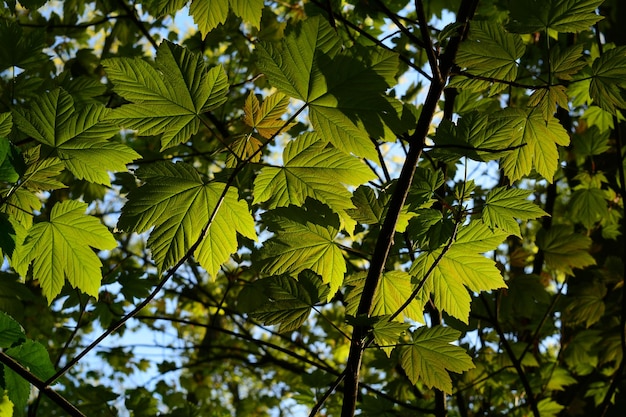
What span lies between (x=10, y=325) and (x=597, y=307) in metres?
2.80

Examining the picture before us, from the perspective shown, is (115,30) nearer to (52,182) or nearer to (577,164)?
(52,182)

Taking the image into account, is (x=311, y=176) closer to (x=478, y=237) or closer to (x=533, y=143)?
(x=478, y=237)

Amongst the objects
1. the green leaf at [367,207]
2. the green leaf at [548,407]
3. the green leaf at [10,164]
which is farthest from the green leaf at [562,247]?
the green leaf at [10,164]

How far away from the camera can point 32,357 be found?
3.17 ft

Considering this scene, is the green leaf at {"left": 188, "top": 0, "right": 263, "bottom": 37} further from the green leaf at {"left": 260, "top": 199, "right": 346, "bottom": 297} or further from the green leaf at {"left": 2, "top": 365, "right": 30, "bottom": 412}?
the green leaf at {"left": 2, "top": 365, "right": 30, "bottom": 412}

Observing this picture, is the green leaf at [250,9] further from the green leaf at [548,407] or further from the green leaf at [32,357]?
the green leaf at [548,407]

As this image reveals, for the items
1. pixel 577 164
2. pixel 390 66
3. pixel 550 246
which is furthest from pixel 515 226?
pixel 577 164

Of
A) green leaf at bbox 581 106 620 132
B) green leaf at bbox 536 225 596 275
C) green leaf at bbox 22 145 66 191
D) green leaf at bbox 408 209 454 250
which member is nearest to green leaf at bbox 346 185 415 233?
green leaf at bbox 408 209 454 250

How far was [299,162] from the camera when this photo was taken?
3.72ft

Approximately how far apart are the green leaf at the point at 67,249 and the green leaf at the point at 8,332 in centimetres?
31

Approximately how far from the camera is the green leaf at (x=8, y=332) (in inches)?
36.5

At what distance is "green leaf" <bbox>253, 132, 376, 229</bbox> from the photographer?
1.12 m

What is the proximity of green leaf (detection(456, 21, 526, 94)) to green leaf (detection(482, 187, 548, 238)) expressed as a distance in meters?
0.30

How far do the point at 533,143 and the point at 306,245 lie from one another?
2.03 ft
